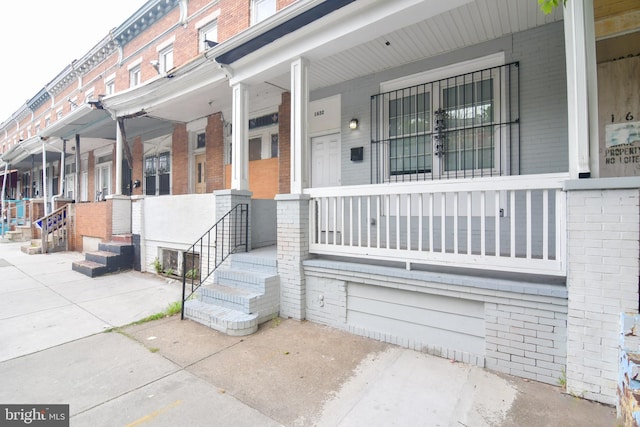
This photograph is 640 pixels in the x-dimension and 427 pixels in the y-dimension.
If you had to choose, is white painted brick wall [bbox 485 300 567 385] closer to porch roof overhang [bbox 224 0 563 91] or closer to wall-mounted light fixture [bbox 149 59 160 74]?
porch roof overhang [bbox 224 0 563 91]

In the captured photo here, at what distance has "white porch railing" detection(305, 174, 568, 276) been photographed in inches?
112

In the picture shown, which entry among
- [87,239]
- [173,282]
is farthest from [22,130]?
[173,282]

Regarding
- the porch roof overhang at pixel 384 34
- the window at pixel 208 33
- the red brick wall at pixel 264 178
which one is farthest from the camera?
the window at pixel 208 33

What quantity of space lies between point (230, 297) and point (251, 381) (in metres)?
1.50

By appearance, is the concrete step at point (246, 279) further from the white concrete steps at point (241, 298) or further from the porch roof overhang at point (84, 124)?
the porch roof overhang at point (84, 124)

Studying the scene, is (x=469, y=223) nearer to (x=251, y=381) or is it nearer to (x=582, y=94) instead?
(x=582, y=94)

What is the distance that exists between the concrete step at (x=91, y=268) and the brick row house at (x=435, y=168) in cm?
77

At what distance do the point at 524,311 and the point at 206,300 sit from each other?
383cm

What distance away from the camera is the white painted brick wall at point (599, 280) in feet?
7.82

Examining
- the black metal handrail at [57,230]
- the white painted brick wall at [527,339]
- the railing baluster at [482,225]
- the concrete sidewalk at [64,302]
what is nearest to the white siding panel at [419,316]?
the white painted brick wall at [527,339]

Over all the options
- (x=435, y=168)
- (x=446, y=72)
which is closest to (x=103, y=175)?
(x=435, y=168)

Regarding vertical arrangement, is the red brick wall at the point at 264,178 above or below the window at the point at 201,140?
below

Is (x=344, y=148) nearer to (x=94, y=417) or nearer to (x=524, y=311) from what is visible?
(x=524, y=311)

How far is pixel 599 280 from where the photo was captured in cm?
247
